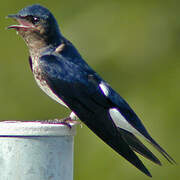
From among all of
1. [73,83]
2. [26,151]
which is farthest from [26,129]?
[73,83]

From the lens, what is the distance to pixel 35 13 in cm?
428

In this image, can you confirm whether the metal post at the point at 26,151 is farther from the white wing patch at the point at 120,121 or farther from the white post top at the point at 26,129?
the white wing patch at the point at 120,121

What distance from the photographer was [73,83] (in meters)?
4.22

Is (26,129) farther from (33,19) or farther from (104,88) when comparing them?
(33,19)

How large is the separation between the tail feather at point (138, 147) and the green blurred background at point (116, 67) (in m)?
1.77

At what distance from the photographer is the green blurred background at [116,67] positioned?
6023 mm

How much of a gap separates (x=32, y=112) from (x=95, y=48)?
0.80m

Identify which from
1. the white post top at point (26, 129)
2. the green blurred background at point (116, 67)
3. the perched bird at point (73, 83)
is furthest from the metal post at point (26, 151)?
the green blurred background at point (116, 67)

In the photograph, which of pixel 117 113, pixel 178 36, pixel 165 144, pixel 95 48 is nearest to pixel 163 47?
pixel 178 36

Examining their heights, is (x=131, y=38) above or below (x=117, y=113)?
above

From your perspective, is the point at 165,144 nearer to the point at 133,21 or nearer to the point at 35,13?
the point at 133,21

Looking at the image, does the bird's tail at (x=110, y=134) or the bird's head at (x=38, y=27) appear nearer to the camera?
the bird's tail at (x=110, y=134)

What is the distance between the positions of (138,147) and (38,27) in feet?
3.26

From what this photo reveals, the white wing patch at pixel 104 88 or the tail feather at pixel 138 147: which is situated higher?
the white wing patch at pixel 104 88
